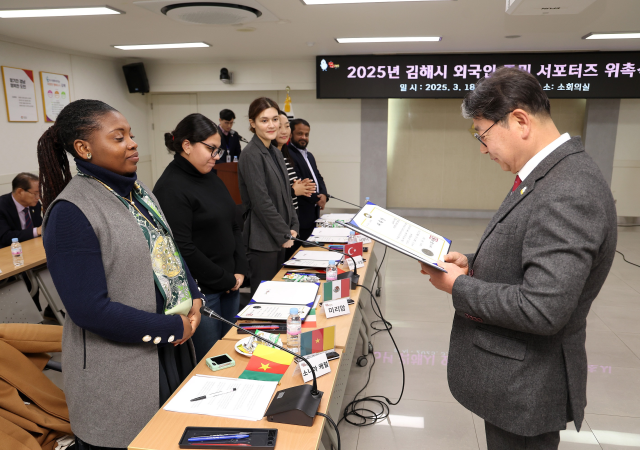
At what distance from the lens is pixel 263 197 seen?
281 cm

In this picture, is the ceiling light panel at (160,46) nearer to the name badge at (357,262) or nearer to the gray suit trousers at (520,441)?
the name badge at (357,262)

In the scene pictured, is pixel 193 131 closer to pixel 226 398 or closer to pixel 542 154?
pixel 226 398

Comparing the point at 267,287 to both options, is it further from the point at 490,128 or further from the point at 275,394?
the point at 490,128

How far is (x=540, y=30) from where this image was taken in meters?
4.69

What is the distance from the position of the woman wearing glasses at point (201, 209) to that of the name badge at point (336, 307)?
543mm

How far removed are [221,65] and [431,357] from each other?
19.6 feet

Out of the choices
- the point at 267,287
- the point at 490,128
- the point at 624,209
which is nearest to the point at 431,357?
the point at 267,287

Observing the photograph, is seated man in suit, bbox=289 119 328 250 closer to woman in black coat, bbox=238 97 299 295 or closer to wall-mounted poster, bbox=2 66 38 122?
woman in black coat, bbox=238 97 299 295

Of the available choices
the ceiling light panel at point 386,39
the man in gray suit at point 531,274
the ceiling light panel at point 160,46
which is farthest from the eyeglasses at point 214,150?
the ceiling light panel at point 160,46

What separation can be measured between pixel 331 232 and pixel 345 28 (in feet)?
8.27

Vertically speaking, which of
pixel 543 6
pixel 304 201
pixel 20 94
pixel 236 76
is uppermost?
pixel 236 76

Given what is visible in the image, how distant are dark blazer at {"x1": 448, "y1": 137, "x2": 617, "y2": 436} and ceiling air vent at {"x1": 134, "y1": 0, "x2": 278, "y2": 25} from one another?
3.23m

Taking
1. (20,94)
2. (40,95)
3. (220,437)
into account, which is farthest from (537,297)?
(40,95)

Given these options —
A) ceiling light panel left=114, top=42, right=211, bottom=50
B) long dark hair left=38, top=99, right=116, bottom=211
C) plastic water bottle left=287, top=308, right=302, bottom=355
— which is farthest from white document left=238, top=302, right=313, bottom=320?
ceiling light panel left=114, top=42, right=211, bottom=50
